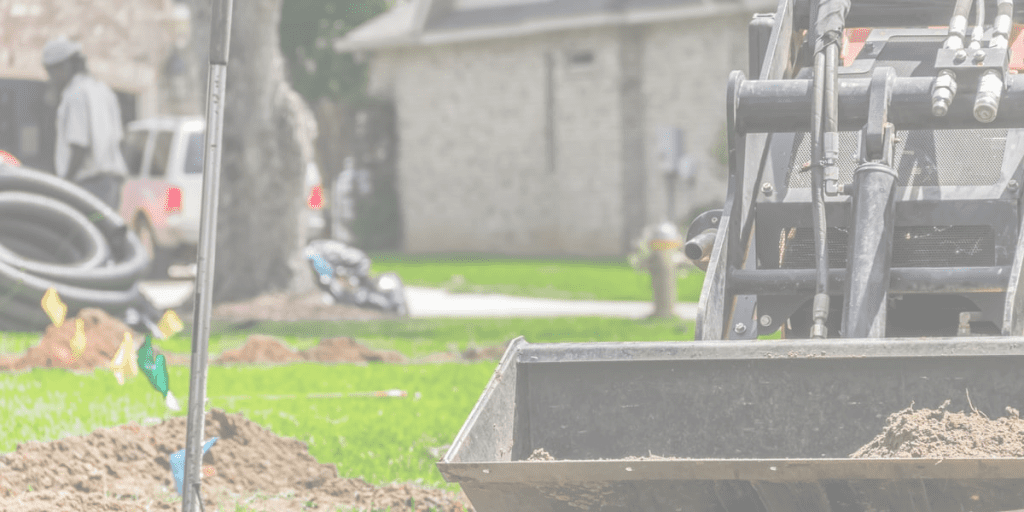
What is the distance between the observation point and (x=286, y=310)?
42.1 ft

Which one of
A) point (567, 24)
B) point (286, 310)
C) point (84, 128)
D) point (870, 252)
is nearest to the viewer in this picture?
point (870, 252)

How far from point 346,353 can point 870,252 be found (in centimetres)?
570

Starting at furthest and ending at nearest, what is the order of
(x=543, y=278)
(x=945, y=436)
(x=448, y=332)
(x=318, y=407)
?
(x=543, y=278) → (x=448, y=332) → (x=318, y=407) → (x=945, y=436)

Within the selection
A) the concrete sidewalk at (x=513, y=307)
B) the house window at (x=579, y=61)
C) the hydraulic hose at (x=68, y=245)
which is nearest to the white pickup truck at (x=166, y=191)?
the concrete sidewalk at (x=513, y=307)

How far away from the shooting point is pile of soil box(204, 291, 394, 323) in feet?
41.2

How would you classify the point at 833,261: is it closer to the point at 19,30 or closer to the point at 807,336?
the point at 807,336

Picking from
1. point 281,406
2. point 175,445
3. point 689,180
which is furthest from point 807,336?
point 689,180

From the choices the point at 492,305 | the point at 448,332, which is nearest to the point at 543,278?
the point at 492,305

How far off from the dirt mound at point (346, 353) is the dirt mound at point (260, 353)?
0.13m

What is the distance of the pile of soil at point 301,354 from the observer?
944 cm

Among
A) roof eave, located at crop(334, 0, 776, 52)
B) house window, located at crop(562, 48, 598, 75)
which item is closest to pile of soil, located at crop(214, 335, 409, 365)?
roof eave, located at crop(334, 0, 776, 52)

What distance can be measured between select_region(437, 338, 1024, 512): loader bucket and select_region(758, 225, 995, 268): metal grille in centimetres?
98

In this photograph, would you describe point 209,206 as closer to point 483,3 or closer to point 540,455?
point 540,455

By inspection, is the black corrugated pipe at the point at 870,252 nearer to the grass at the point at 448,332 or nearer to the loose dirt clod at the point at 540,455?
the loose dirt clod at the point at 540,455
